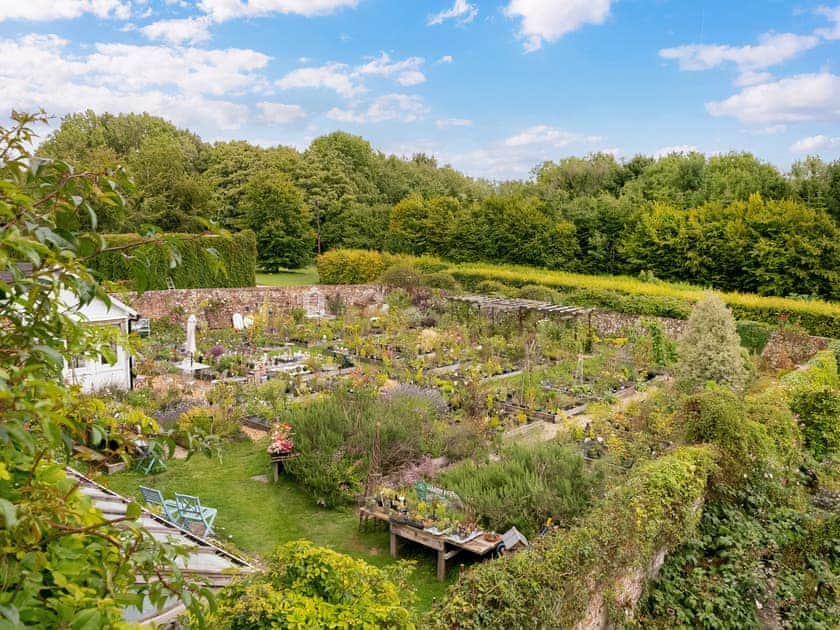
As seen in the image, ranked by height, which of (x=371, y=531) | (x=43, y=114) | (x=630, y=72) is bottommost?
(x=371, y=531)

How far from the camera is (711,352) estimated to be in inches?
452

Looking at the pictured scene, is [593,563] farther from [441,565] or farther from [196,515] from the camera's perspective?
[196,515]

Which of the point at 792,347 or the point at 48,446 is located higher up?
the point at 48,446

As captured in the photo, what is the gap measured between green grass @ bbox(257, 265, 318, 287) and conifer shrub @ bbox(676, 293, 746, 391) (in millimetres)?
20772

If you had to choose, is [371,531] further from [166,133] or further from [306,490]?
[166,133]

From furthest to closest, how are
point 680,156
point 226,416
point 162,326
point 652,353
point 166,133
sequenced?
point 166,133
point 680,156
point 162,326
point 652,353
point 226,416

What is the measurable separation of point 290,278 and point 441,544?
26517 mm

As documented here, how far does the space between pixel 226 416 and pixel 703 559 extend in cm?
737

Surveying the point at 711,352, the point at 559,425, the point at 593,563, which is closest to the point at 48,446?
the point at 593,563

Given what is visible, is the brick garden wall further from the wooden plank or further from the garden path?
the wooden plank

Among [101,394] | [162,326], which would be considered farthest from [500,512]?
[162,326]

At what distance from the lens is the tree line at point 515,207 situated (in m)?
21.1

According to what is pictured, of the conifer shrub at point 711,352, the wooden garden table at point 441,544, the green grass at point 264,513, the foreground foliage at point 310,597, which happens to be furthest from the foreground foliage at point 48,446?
the conifer shrub at point 711,352

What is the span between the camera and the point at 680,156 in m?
34.2
